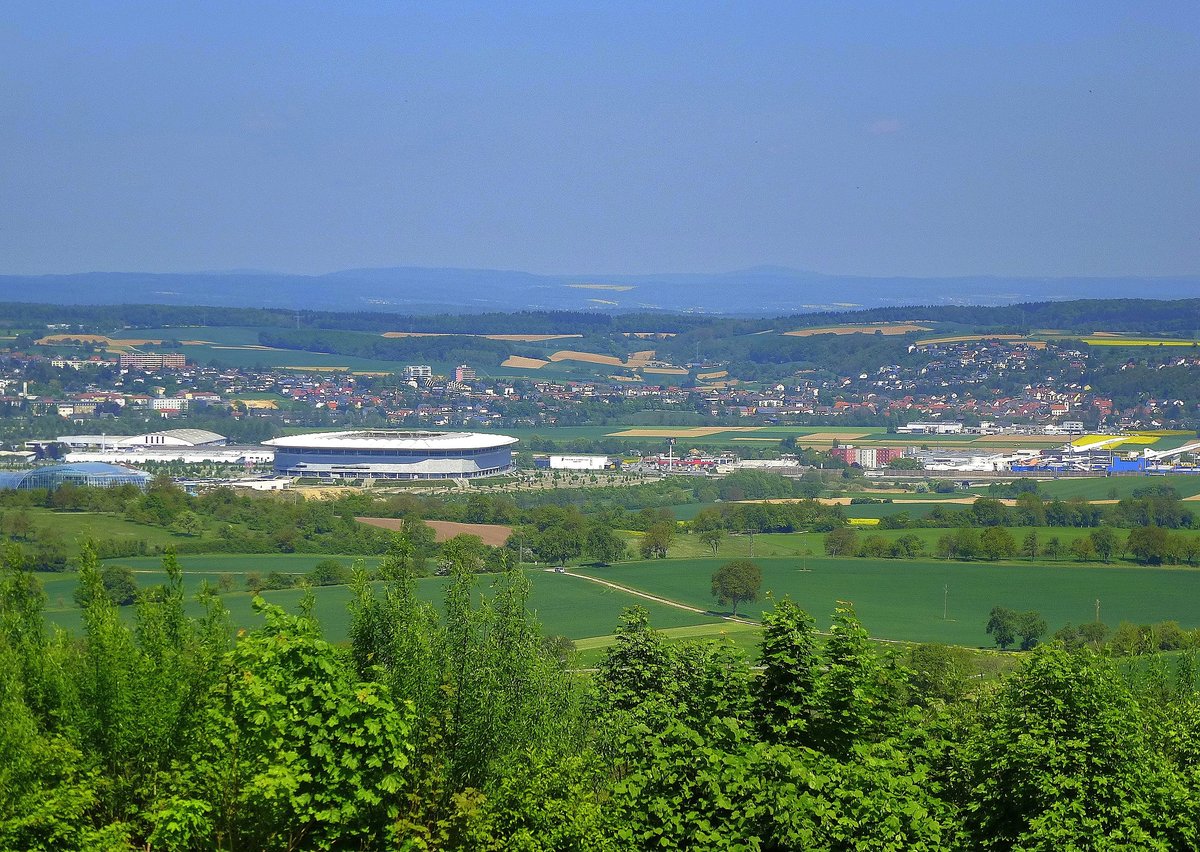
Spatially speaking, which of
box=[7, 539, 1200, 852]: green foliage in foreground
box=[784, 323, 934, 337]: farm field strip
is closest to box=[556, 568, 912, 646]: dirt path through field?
box=[7, 539, 1200, 852]: green foliage in foreground

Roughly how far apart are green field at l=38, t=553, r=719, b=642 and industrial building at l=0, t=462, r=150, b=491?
21.6 metres

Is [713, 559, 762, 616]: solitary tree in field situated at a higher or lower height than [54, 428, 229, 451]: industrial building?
higher

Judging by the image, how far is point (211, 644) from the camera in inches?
715

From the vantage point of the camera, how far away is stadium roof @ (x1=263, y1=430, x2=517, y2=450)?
98125mm

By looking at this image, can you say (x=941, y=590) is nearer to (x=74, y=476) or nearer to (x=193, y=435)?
(x=74, y=476)

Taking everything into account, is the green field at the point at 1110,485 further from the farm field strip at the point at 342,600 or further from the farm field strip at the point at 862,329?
the farm field strip at the point at 862,329

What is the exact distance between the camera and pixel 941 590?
5188 cm

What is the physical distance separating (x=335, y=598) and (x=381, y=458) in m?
51.2

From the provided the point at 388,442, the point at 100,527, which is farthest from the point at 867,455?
the point at 100,527

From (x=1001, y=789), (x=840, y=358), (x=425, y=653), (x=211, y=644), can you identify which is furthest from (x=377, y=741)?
(x=840, y=358)

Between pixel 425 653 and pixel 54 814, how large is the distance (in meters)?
4.20

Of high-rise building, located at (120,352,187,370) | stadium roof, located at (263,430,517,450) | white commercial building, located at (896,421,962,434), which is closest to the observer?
stadium roof, located at (263,430,517,450)

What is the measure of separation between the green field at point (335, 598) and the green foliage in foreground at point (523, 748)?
20.6 metres

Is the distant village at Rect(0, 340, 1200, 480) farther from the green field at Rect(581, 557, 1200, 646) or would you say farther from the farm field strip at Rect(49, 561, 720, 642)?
the farm field strip at Rect(49, 561, 720, 642)
